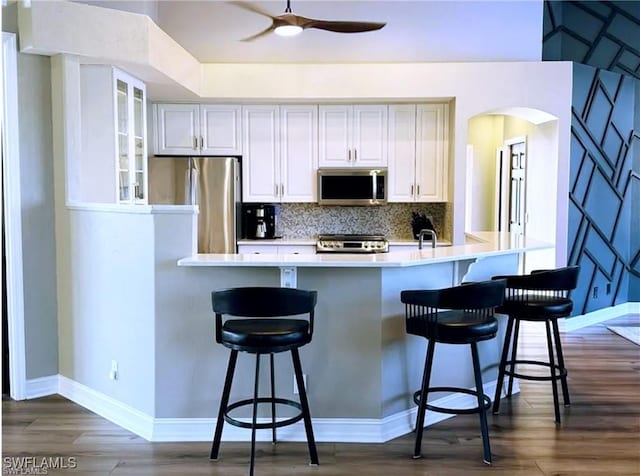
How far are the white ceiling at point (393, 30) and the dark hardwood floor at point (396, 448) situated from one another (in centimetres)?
346

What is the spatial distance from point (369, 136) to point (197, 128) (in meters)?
1.76

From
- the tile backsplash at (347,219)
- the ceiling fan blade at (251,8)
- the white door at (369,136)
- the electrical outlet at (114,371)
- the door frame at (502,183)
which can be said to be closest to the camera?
the electrical outlet at (114,371)

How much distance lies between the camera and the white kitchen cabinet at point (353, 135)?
5.85 metres

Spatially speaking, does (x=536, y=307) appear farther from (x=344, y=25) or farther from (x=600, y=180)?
(x=600, y=180)

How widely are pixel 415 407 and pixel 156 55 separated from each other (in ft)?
9.83

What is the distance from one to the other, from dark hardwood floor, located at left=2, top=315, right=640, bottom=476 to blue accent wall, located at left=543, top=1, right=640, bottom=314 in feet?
7.81

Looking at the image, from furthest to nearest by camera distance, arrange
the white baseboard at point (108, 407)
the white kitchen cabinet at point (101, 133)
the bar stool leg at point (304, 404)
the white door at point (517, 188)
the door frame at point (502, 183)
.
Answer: the door frame at point (502, 183) < the white door at point (517, 188) < the white kitchen cabinet at point (101, 133) < the white baseboard at point (108, 407) < the bar stool leg at point (304, 404)

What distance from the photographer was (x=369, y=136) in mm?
5871

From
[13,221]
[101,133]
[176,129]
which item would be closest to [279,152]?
[176,129]

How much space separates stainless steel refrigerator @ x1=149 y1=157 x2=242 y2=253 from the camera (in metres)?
5.70

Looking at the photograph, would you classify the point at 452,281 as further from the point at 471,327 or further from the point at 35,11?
the point at 35,11

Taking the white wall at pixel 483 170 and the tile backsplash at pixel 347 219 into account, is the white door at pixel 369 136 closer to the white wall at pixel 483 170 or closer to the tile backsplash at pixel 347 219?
the tile backsplash at pixel 347 219

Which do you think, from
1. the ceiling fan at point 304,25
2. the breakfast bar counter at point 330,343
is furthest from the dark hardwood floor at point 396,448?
the ceiling fan at point 304,25

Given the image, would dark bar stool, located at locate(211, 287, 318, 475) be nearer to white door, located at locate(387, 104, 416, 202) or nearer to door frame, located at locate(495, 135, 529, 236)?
Result: white door, located at locate(387, 104, 416, 202)
